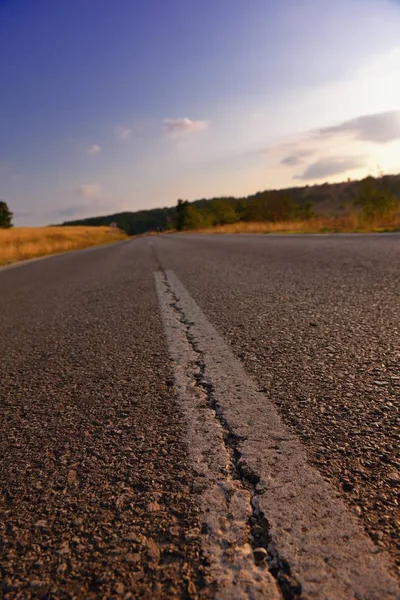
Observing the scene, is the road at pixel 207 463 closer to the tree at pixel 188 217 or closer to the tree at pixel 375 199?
the tree at pixel 375 199

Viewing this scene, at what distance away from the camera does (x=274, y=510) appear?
94 centimetres

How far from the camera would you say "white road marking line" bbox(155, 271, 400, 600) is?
0.75 metres

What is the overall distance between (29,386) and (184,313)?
5.06 ft

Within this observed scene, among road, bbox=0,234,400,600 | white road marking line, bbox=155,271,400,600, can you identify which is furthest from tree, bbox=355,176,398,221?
white road marking line, bbox=155,271,400,600

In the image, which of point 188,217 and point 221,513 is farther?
point 188,217

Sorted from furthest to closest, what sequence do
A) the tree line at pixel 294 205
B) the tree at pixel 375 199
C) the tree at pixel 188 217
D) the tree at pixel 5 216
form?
the tree at pixel 5 216 → the tree at pixel 188 217 → the tree line at pixel 294 205 → the tree at pixel 375 199

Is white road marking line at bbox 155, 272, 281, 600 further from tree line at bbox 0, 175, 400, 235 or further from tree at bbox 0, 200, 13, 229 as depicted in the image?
tree at bbox 0, 200, 13, 229

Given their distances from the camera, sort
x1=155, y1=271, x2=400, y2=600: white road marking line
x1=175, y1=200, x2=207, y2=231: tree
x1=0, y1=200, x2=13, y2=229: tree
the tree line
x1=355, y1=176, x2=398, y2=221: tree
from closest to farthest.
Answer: x1=155, y1=271, x2=400, y2=600: white road marking line, x1=355, y1=176, x2=398, y2=221: tree, the tree line, x1=175, y1=200, x2=207, y2=231: tree, x1=0, y1=200, x2=13, y2=229: tree

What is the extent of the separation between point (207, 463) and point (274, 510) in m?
0.27

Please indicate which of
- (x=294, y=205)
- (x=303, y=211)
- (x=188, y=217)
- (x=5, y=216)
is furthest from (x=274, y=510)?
(x=5, y=216)

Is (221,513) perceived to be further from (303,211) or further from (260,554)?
(303,211)

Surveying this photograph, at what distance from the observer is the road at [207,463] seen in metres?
0.81

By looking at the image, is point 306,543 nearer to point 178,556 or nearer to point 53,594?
point 178,556

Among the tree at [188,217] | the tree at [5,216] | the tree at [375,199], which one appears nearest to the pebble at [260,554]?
the tree at [375,199]
